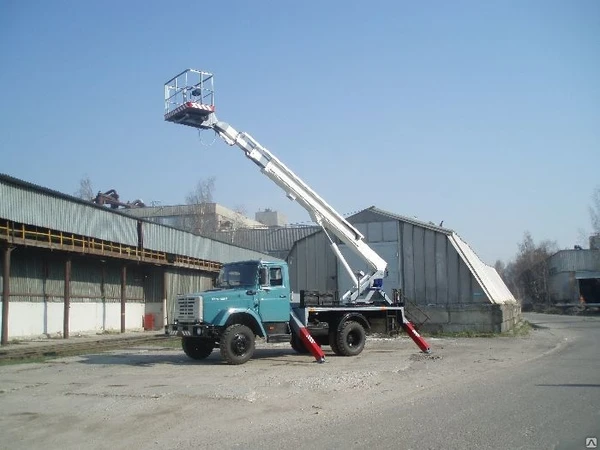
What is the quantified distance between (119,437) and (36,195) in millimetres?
23820

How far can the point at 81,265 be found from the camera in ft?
112

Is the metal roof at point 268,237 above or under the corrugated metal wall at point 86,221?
above

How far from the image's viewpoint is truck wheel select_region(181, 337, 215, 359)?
16828mm

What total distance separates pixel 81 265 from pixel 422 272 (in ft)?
65.5

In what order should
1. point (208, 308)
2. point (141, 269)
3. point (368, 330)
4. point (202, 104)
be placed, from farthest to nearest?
point (141, 269), point (368, 330), point (202, 104), point (208, 308)

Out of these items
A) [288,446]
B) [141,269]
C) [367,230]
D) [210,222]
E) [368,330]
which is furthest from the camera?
[210,222]

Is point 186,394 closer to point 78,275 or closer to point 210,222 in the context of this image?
point 78,275

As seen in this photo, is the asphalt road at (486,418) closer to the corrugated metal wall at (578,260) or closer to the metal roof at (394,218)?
the metal roof at (394,218)

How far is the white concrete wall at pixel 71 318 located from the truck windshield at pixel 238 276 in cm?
1662

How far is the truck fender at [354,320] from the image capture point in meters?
17.6

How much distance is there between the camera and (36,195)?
28.7 m

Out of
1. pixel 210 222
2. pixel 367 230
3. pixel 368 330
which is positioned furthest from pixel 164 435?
pixel 210 222

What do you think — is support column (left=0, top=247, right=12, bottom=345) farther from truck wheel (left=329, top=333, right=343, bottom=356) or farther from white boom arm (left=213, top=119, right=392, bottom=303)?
truck wheel (left=329, top=333, right=343, bottom=356)

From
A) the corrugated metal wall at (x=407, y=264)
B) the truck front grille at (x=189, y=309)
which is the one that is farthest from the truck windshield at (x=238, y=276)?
the corrugated metal wall at (x=407, y=264)
